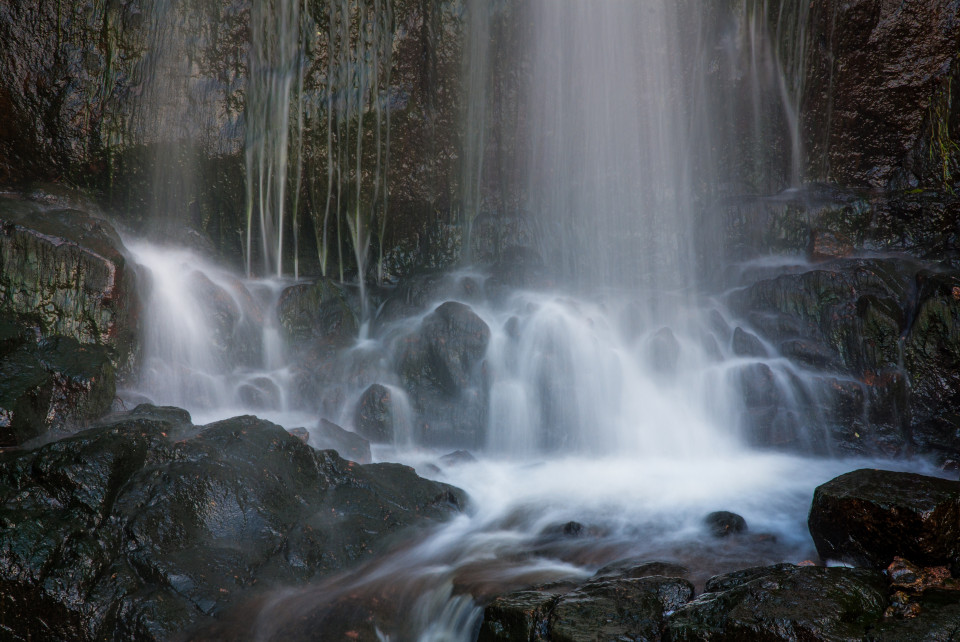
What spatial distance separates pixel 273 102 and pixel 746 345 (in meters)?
8.69

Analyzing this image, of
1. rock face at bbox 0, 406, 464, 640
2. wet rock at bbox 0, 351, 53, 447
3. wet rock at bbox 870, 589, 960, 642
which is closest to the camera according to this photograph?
wet rock at bbox 870, 589, 960, 642

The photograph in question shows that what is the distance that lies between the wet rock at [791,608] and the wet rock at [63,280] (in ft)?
22.2

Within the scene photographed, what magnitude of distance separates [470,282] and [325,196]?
118 inches

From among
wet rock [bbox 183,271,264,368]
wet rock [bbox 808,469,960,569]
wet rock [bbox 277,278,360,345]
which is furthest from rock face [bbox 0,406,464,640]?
wet rock [bbox 277,278,360,345]

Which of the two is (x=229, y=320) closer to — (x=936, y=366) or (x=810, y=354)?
(x=810, y=354)

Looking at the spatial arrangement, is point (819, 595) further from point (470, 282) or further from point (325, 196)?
point (325, 196)

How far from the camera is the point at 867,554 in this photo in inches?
169

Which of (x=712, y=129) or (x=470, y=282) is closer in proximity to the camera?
(x=470, y=282)

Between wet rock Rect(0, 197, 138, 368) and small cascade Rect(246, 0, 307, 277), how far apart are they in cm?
329

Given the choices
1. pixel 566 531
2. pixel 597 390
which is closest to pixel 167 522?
pixel 566 531

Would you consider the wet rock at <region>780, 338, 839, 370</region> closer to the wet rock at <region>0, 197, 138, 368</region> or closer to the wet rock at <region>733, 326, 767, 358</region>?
the wet rock at <region>733, 326, 767, 358</region>

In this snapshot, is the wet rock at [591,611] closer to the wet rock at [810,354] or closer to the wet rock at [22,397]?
the wet rock at [22,397]

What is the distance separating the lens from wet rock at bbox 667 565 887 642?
3.23 meters

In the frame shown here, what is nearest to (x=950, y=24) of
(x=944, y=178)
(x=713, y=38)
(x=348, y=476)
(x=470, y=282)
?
(x=944, y=178)
